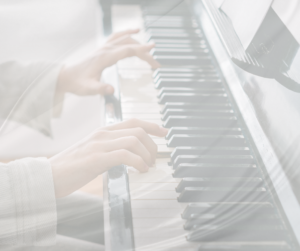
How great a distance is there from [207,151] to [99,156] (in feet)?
0.54

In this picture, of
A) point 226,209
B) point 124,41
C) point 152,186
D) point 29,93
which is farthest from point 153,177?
point 124,41

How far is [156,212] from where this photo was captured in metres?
0.43

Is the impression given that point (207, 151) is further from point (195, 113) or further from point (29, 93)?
point (29, 93)

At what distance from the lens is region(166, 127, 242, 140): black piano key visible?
1.67ft

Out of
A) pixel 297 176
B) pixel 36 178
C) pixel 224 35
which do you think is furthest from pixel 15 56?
pixel 297 176

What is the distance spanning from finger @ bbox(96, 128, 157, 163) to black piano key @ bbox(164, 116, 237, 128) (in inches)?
2.9

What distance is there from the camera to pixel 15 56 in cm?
59

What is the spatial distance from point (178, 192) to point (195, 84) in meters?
0.27

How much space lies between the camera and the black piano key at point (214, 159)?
0.46 meters

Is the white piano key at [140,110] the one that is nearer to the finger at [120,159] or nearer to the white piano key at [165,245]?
the finger at [120,159]

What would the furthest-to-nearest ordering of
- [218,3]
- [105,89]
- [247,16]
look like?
[105,89] → [218,3] → [247,16]

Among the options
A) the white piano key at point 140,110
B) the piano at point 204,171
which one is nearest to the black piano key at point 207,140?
the piano at point 204,171

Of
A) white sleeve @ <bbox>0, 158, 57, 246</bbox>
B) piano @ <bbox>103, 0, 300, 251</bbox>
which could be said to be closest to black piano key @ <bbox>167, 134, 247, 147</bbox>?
piano @ <bbox>103, 0, 300, 251</bbox>

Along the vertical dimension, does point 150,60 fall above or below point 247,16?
below
